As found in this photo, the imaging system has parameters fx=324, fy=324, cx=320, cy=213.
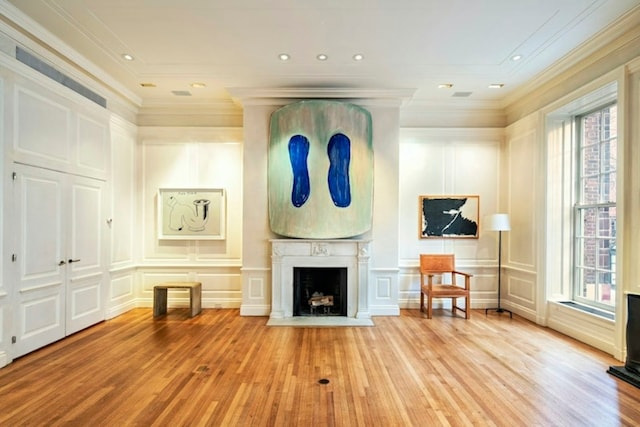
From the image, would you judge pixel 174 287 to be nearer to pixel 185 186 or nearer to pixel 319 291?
pixel 185 186

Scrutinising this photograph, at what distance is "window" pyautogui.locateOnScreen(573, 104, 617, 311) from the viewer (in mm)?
3926

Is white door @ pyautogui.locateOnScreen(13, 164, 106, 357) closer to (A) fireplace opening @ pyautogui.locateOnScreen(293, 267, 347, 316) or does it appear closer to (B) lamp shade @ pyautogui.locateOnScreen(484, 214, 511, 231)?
(A) fireplace opening @ pyautogui.locateOnScreen(293, 267, 347, 316)

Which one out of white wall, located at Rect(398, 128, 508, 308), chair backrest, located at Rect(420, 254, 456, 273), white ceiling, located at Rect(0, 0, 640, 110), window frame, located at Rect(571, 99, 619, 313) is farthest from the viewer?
white wall, located at Rect(398, 128, 508, 308)

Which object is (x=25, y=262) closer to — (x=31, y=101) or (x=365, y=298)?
(x=31, y=101)

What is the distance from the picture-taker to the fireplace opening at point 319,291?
4.92 meters

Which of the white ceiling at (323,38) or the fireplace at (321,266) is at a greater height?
the white ceiling at (323,38)

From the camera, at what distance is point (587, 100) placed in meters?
3.94

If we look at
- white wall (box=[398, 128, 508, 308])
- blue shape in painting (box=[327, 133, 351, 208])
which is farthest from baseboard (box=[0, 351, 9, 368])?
white wall (box=[398, 128, 508, 308])

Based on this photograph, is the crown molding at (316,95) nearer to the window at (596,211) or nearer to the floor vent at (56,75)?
the floor vent at (56,75)

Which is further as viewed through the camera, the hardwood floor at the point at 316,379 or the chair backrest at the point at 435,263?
the chair backrest at the point at 435,263

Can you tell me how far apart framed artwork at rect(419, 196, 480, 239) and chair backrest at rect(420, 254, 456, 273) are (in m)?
0.40

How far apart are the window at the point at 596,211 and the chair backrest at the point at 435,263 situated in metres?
1.61

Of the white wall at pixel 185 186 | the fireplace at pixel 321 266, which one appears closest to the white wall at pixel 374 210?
the fireplace at pixel 321 266

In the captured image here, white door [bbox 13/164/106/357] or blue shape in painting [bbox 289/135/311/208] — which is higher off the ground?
blue shape in painting [bbox 289/135/311/208]
